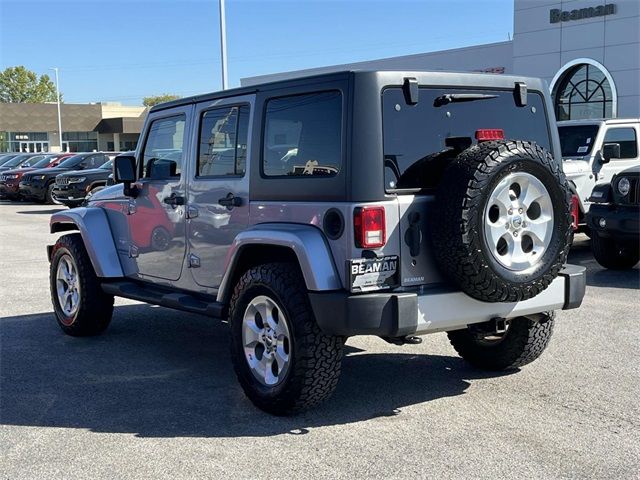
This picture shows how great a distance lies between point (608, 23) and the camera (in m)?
23.9

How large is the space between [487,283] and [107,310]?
3.85m

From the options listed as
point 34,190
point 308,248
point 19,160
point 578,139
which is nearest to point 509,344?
point 308,248

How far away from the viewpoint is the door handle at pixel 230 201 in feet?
17.7

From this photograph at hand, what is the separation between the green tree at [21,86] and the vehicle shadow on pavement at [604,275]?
122381 millimetres

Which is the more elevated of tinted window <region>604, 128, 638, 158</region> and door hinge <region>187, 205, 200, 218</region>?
tinted window <region>604, 128, 638, 158</region>

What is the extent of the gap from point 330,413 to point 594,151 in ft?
28.4

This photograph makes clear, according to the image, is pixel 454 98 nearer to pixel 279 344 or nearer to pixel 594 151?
pixel 279 344

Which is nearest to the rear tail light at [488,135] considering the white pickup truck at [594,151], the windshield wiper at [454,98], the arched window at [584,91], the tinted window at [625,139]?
the windshield wiper at [454,98]

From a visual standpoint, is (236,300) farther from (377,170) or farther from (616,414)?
(616,414)

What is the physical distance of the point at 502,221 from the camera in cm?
461

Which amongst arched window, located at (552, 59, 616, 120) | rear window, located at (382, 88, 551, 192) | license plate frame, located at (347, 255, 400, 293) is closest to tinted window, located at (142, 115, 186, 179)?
rear window, located at (382, 88, 551, 192)

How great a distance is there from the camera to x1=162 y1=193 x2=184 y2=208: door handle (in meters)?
6.02

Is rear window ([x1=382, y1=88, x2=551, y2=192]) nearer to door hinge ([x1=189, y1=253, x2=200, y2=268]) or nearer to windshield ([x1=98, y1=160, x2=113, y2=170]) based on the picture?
door hinge ([x1=189, y1=253, x2=200, y2=268])

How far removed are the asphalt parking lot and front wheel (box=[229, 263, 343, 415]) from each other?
181 mm
